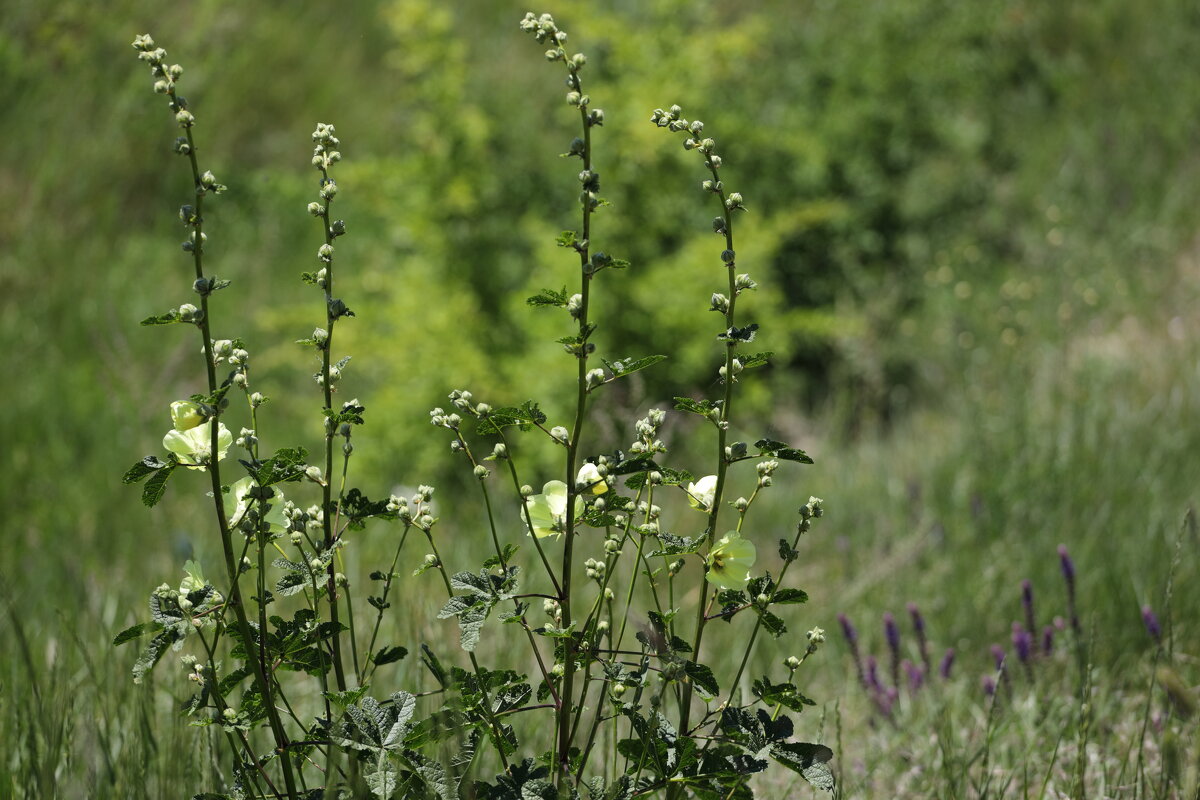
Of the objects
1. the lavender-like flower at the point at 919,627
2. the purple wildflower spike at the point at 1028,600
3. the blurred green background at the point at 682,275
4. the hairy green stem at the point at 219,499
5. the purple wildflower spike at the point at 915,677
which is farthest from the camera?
the blurred green background at the point at 682,275

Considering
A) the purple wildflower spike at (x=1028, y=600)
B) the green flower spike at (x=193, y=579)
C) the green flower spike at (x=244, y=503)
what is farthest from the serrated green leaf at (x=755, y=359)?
the purple wildflower spike at (x=1028, y=600)

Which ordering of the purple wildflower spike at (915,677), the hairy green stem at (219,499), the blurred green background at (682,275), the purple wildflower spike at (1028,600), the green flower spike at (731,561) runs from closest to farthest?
the hairy green stem at (219,499), the green flower spike at (731,561), the purple wildflower spike at (1028,600), the purple wildflower spike at (915,677), the blurred green background at (682,275)

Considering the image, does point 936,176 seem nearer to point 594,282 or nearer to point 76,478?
point 594,282

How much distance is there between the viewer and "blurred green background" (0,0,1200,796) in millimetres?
3389

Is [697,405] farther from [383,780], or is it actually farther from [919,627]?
[919,627]

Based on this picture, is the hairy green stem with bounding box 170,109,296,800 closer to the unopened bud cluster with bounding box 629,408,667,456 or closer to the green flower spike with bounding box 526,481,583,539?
the green flower spike with bounding box 526,481,583,539

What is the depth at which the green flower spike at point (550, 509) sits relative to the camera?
4.19 feet

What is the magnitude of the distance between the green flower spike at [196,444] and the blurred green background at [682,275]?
899 millimetres

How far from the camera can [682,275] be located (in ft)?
16.4

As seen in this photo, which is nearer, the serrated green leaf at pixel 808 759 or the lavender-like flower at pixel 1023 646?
the serrated green leaf at pixel 808 759

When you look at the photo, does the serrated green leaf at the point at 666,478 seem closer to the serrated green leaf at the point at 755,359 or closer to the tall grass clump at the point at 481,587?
the tall grass clump at the point at 481,587

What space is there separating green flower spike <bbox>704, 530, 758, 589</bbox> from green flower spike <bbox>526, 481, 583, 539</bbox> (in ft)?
0.55

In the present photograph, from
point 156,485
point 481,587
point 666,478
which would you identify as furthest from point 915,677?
point 156,485

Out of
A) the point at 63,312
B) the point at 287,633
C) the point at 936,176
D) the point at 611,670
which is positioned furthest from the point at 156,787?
the point at 936,176
